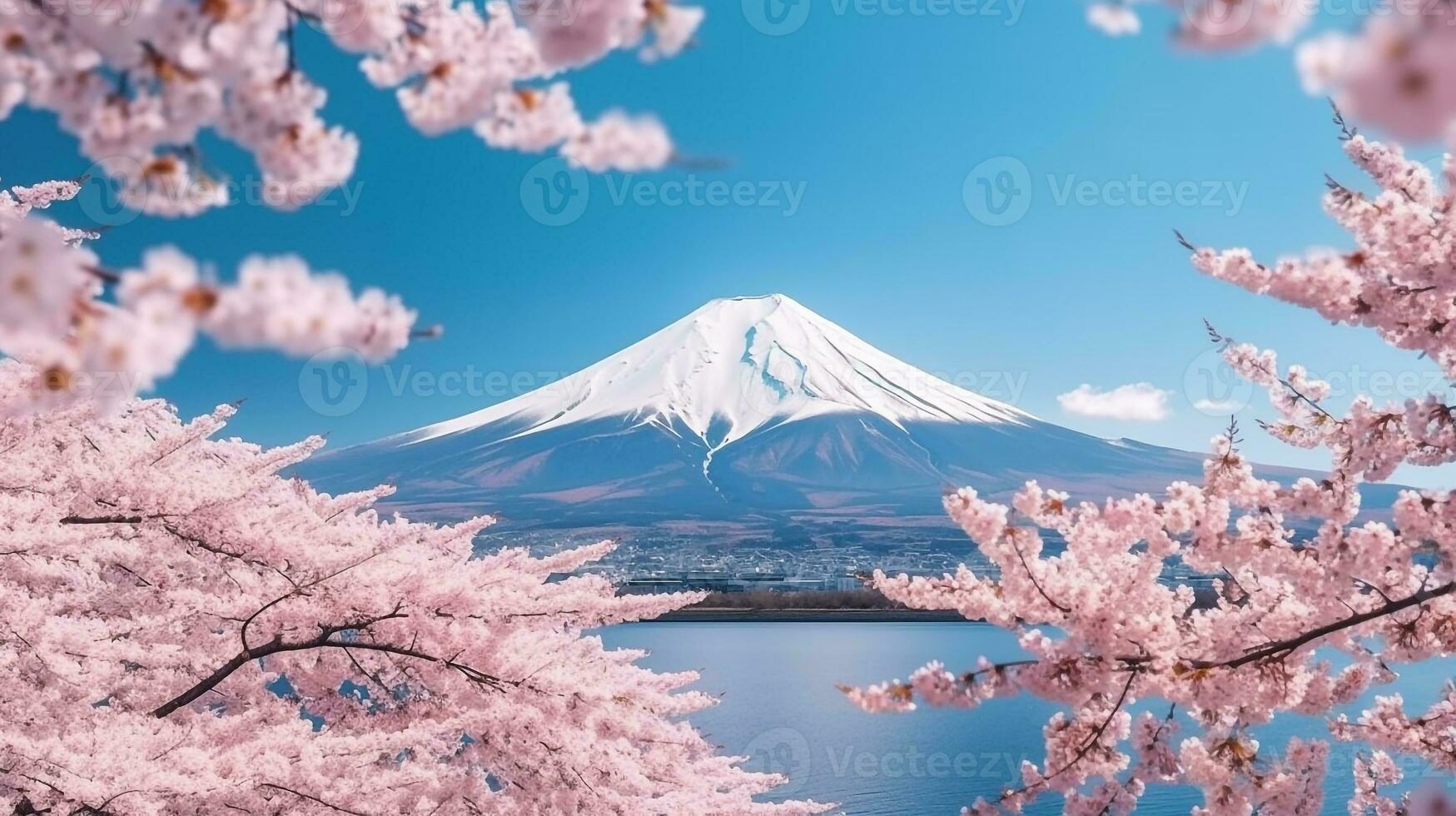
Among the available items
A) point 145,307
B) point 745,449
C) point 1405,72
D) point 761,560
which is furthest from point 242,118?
point 745,449

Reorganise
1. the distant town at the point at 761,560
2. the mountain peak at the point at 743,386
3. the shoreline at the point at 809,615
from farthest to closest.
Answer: the mountain peak at the point at 743,386 → the distant town at the point at 761,560 → the shoreline at the point at 809,615

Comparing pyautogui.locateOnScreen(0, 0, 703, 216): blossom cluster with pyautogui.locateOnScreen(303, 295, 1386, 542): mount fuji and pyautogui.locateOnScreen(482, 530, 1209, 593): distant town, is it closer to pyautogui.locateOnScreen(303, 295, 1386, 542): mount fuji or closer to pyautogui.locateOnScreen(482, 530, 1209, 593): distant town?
pyautogui.locateOnScreen(482, 530, 1209, 593): distant town

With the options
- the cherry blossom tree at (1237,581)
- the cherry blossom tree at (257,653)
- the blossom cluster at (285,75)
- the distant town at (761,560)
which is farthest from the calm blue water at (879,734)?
the distant town at (761,560)

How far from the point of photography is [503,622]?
17.2 ft

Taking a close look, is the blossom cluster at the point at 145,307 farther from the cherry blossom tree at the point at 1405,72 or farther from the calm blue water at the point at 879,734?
the calm blue water at the point at 879,734

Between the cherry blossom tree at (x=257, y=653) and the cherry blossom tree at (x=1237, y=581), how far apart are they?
2411mm

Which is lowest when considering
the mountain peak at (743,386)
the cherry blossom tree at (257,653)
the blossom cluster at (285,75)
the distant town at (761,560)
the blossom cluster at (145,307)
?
the distant town at (761,560)

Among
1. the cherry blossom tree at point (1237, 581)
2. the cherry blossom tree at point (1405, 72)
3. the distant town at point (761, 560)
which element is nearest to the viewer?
the cherry blossom tree at point (1405, 72)

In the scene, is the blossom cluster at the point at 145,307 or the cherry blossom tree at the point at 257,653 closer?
the blossom cluster at the point at 145,307

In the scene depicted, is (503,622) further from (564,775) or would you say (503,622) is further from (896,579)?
(896,579)

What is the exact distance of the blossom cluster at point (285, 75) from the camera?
107 centimetres

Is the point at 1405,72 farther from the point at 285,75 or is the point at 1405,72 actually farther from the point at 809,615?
the point at 809,615

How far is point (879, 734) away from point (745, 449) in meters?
101

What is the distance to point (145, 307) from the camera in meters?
0.97
